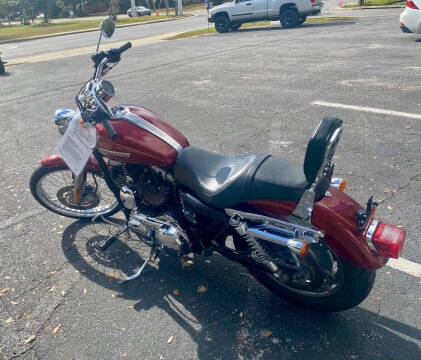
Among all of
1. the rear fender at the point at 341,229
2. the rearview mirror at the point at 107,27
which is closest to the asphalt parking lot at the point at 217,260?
the rear fender at the point at 341,229

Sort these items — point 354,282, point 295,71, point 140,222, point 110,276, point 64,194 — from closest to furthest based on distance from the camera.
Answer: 1. point 354,282
2. point 140,222
3. point 110,276
4. point 64,194
5. point 295,71

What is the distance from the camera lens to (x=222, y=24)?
1855cm

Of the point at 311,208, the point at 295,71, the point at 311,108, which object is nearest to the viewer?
the point at 311,208

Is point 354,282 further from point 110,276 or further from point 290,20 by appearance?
point 290,20

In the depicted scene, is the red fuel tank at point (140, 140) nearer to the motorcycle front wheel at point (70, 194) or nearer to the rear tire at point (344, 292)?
the motorcycle front wheel at point (70, 194)

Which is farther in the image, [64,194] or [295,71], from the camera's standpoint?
[295,71]

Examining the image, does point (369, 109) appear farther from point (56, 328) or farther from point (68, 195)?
point (56, 328)

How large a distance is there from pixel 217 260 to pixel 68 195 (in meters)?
1.59

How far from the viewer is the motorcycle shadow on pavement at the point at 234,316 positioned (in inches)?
98.3

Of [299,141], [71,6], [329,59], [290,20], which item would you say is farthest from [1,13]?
[299,141]

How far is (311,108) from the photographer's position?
678 centimetres

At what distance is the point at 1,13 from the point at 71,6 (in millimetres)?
9731

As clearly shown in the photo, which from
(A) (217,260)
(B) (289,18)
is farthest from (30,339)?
(B) (289,18)

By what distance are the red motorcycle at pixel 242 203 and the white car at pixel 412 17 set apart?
1018 cm
